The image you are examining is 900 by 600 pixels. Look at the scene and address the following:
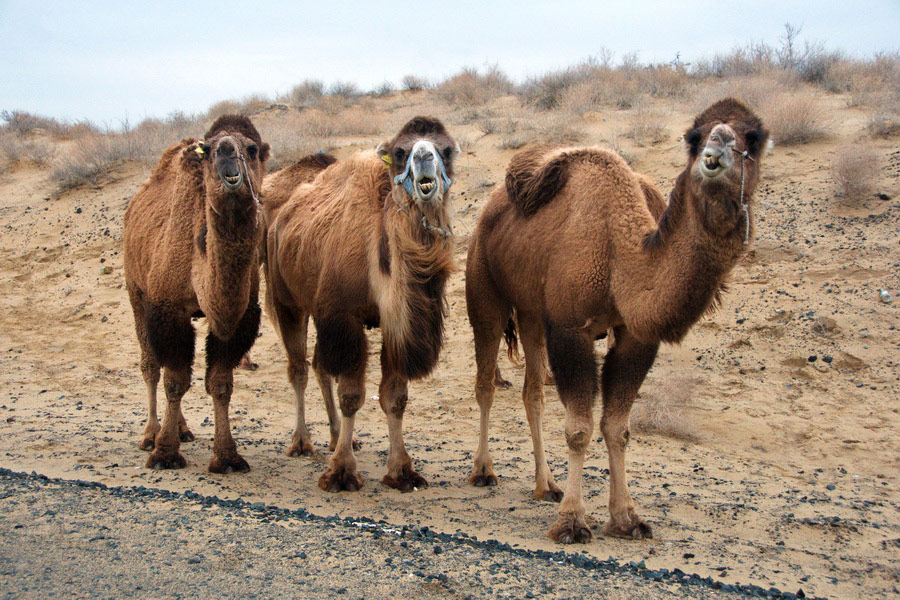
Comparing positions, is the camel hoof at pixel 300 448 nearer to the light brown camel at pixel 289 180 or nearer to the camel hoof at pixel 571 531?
the light brown camel at pixel 289 180

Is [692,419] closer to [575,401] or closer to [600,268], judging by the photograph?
[575,401]

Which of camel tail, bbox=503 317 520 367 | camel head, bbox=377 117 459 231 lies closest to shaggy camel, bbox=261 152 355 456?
camel tail, bbox=503 317 520 367

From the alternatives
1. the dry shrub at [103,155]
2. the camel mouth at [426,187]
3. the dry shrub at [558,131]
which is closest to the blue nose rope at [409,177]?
the camel mouth at [426,187]

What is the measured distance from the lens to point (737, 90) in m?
15.7

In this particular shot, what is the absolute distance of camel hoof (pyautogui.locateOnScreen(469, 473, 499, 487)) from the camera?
21.4 feet

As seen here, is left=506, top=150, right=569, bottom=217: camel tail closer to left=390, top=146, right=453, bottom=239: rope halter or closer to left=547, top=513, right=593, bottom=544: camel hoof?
left=390, top=146, right=453, bottom=239: rope halter

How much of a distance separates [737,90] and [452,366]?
934 cm

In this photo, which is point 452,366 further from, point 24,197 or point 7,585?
point 24,197

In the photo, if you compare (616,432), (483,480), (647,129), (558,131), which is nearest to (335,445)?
(483,480)

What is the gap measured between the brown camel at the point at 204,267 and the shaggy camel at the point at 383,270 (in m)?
0.61

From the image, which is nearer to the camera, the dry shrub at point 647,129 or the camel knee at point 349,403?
the camel knee at point 349,403

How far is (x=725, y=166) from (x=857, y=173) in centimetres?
772

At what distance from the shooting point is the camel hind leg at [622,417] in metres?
5.27

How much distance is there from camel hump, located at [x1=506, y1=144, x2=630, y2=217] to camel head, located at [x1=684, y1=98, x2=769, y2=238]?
1223 millimetres
